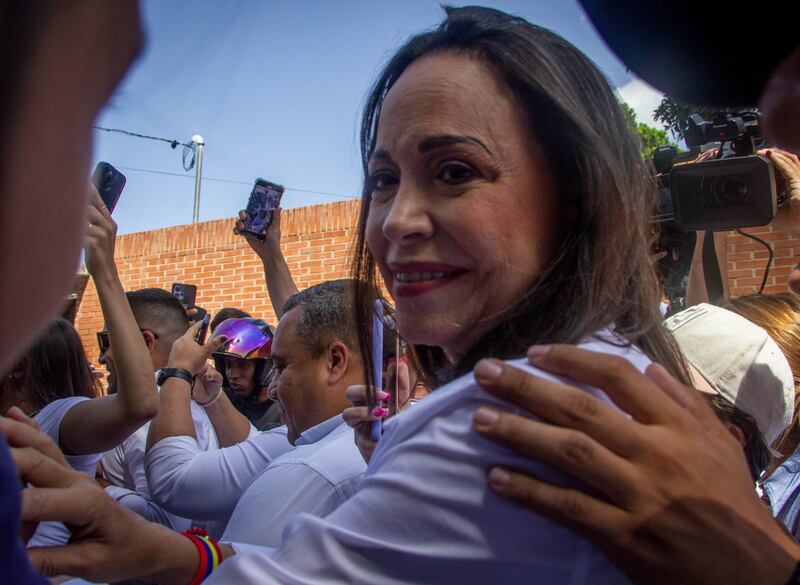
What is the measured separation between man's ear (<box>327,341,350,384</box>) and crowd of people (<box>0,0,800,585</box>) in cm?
25

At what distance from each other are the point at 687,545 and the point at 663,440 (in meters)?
0.13

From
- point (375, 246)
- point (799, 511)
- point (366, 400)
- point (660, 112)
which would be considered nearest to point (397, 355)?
point (366, 400)

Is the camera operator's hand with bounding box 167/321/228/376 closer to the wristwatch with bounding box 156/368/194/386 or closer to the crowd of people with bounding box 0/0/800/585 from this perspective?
the wristwatch with bounding box 156/368/194/386

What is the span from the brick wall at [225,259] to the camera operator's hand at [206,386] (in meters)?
3.72

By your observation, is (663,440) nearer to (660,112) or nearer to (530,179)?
(530,179)

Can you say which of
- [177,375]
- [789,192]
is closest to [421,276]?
[177,375]

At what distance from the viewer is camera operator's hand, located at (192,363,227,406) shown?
3574mm

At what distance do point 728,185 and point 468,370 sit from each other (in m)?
1.67

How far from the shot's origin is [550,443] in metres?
0.82

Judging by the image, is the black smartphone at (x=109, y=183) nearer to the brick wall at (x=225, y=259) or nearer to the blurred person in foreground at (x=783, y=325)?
the blurred person in foreground at (x=783, y=325)

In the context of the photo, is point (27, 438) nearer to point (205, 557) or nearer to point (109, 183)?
point (205, 557)

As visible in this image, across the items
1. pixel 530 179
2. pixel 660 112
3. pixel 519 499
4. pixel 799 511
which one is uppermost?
pixel 660 112

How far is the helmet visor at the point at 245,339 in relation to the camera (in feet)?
14.3

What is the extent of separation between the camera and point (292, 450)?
7.31 feet
